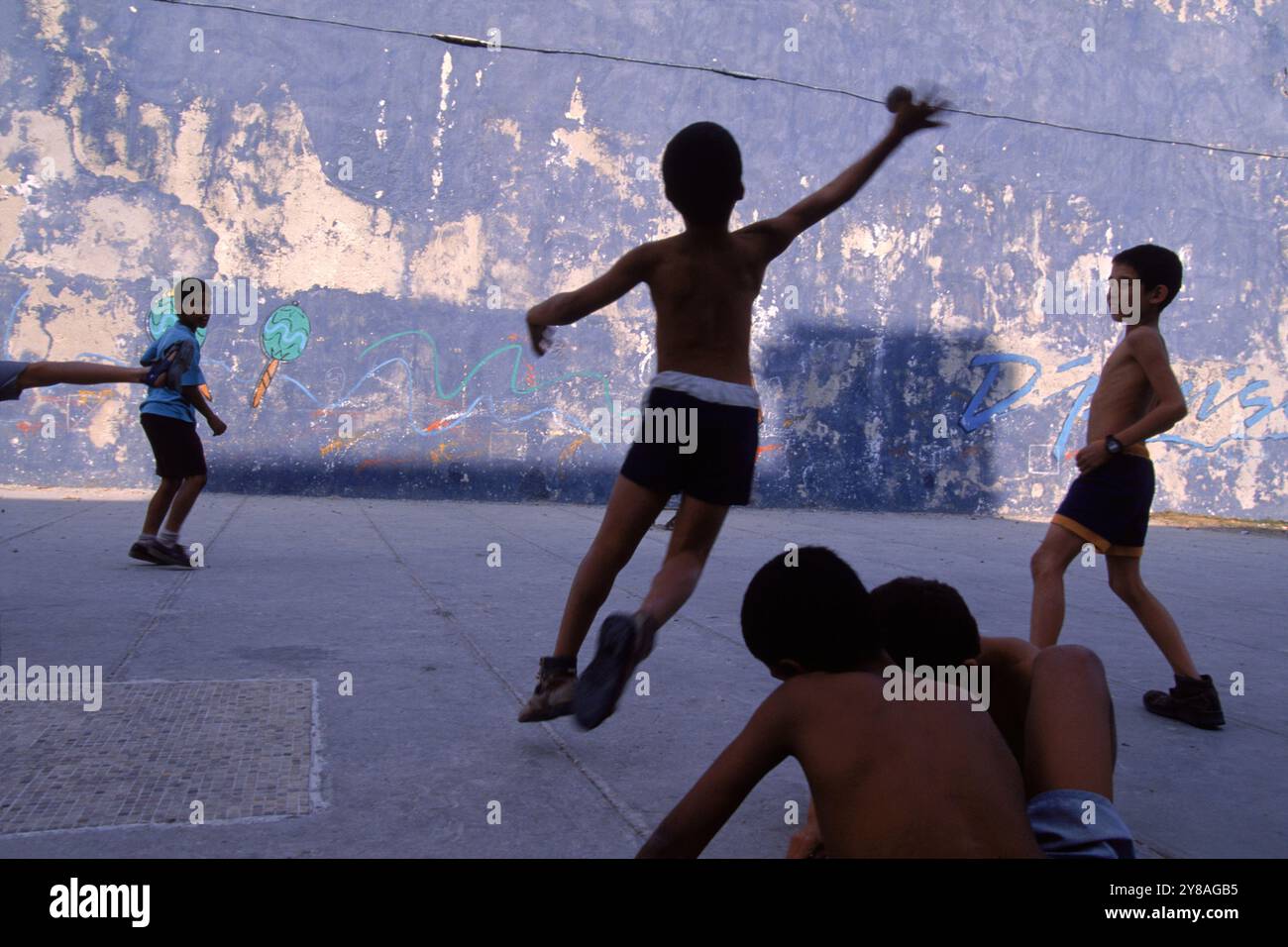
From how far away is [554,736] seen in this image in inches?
119

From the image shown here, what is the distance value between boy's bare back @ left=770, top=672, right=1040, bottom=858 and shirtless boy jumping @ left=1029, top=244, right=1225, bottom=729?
1927mm

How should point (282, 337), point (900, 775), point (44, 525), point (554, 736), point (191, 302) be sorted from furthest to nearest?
point (282, 337), point (44, 525), point (191, 302), point (554, 736), point (900, 775)

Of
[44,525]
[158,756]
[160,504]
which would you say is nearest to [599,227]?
[44,525]

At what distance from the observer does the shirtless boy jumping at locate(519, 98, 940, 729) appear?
285 centimetres

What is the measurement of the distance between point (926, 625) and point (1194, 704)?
6.17ft

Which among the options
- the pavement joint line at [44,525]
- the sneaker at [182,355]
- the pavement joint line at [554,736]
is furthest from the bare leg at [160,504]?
the pavement joint line at [554,736]

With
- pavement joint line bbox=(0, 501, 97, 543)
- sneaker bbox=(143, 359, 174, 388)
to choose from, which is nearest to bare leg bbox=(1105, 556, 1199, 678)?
sneaker bbox=(143, 359, 174, 388)

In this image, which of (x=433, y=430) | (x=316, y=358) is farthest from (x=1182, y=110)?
(x=316, y=358)

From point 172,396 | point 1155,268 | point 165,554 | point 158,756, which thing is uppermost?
point 1155,268

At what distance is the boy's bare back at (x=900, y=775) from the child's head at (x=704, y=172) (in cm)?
154

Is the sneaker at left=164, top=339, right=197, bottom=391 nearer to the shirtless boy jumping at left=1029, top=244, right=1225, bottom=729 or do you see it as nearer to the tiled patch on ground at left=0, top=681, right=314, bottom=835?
the tiled patch on ground at left=0, top=681, right=314, bottom=835

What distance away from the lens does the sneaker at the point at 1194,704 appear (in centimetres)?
345

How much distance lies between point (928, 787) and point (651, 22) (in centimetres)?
1205

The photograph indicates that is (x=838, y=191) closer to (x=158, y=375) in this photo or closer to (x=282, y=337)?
(x=158, y=375)
